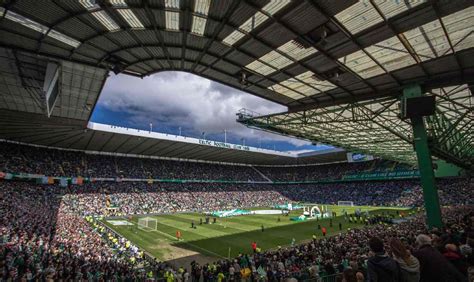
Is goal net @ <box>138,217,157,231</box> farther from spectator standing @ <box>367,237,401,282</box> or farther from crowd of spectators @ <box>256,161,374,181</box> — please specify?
crowd of spectators @ <box>256,161,374,181</box>

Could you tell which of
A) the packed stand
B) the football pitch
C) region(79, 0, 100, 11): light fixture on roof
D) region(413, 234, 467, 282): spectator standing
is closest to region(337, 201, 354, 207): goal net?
the packed stand

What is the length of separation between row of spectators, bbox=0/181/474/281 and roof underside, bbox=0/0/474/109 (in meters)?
7.20

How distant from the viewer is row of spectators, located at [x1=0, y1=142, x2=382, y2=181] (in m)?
41.8

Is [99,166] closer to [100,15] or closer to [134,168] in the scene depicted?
[134,168]

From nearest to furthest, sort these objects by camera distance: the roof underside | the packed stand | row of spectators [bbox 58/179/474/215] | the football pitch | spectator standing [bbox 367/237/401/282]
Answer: spectator standing [bbox 367/237/401/282], the roof underside, the football pitch, the packed stand, row of spectators [bbox 58/179/474/215]

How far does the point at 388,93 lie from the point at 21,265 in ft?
74.3

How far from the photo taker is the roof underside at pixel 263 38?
884 cm

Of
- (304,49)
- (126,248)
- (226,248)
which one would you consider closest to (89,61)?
(304,49)

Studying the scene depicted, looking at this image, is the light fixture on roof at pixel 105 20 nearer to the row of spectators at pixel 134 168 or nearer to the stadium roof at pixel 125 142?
the stadium roof at pixel 125 142

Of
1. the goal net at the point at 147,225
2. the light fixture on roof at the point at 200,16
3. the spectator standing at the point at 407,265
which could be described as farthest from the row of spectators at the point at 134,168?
the spectator standing at the point at 407,265

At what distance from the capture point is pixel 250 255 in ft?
66.6

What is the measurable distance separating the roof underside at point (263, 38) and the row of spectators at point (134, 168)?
3719 cm

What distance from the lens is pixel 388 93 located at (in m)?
15.6

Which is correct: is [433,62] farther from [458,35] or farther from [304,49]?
[304,49]
